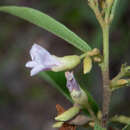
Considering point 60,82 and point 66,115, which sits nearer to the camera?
point 66,115

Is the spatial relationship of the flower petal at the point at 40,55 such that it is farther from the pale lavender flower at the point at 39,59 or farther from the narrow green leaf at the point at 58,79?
the narrow green leaf at the point at 58,79

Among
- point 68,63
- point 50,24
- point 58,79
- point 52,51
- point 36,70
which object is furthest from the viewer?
point 52,51

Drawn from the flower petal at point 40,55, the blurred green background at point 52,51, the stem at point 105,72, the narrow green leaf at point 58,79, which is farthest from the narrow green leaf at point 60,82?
the blurred green background at point 52,51

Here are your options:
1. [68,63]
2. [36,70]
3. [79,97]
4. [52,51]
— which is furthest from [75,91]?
[52,51]

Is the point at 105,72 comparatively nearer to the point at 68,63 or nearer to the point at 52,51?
the point at 68,63

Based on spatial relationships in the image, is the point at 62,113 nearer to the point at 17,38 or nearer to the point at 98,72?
the point at 98,72

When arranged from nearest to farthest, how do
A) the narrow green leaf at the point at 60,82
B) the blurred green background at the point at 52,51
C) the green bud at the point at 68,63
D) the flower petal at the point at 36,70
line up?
the flower petal at the point at 36,70
the green bud at the point at 68,63
the narrow green leaf at the point at 60,82
the blurred green background at the point at 52,51

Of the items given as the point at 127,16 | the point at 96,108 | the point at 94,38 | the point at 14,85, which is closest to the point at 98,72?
the point at 94,38
